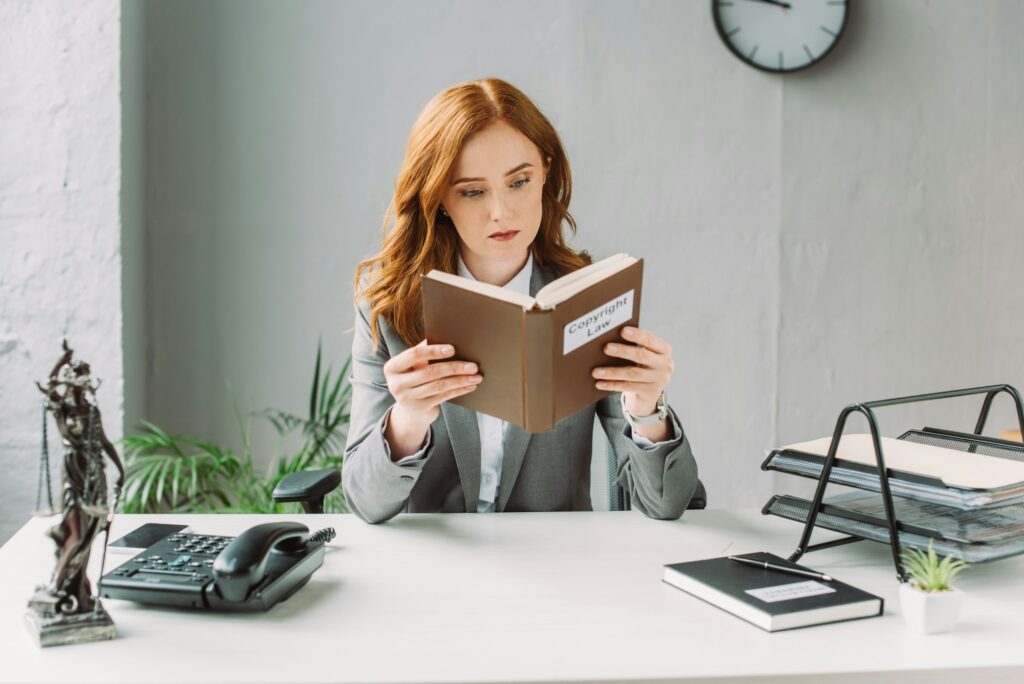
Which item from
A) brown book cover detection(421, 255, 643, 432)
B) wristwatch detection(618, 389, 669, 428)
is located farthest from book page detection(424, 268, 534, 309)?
wristwatch detection(618, 389, 669, 428)

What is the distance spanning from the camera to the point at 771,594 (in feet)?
3.47

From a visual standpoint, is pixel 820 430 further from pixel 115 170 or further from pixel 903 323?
pixel 115 170

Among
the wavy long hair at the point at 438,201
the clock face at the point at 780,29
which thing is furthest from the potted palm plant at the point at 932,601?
the clock face at the point at 780,29

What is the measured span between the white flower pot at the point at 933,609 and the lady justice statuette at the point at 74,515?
87 cm

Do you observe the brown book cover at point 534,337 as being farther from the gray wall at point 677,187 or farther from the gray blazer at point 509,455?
the gray wall at point 677,187

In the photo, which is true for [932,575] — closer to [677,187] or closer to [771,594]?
[771,594]

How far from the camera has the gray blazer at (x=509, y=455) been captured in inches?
58.3

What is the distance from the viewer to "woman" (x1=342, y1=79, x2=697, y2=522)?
1.42 metres

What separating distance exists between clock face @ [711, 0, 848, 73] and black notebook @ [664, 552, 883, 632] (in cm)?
216

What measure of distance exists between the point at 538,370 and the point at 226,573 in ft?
1.56

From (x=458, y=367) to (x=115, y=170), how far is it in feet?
5.39

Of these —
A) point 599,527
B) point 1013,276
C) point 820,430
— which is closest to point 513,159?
point 599,527

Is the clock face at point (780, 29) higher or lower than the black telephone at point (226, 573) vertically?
higher

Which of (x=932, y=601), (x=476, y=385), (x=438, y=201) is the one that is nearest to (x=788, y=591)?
(x=932, y=601)
